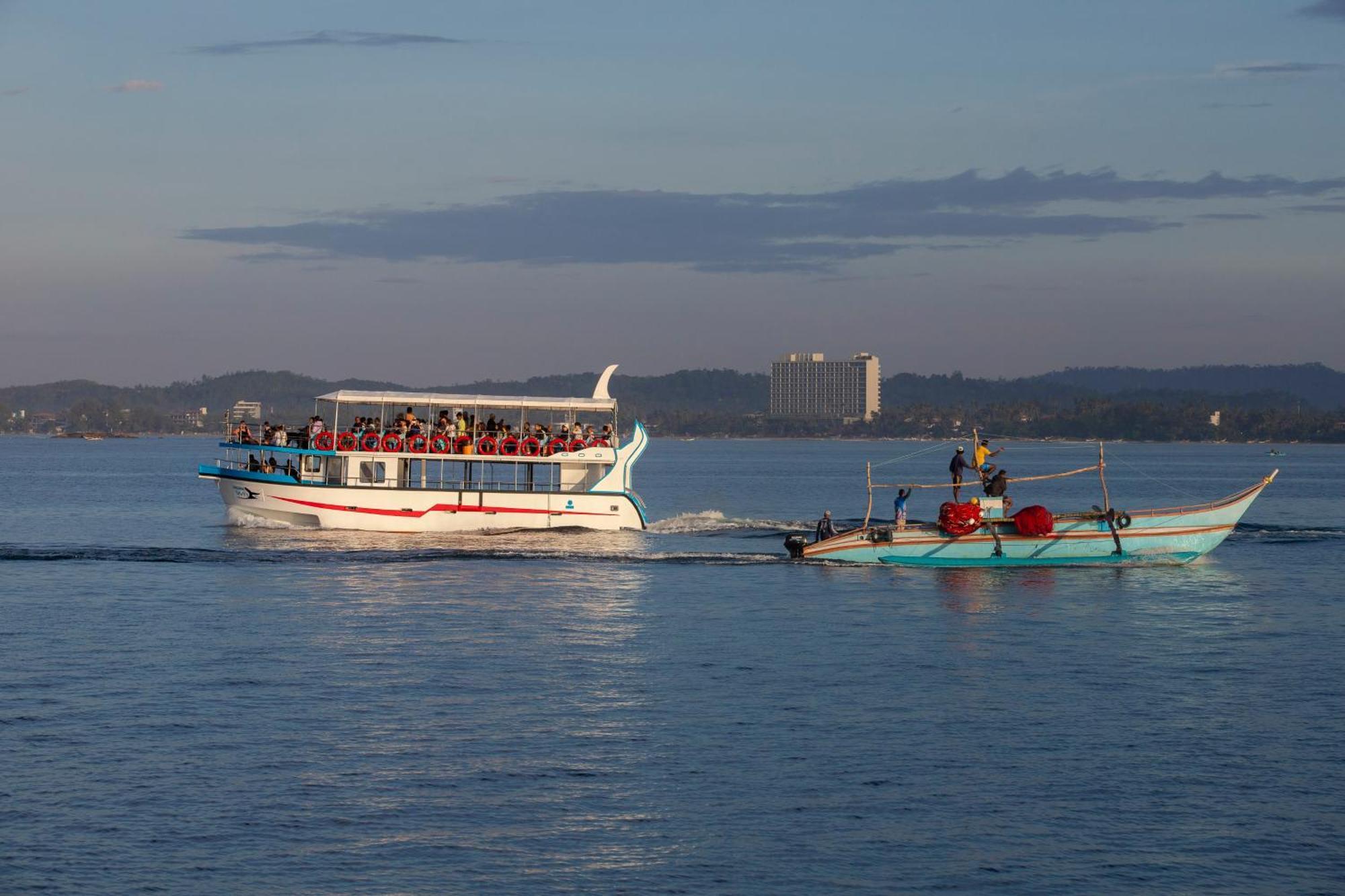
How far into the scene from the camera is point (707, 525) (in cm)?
7731

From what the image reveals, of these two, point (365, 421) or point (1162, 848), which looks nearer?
point (1162, 848)

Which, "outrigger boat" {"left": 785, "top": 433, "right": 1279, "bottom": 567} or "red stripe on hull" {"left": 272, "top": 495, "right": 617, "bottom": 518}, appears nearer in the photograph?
"outrigger boat" {"left": 785, "top": 433, "right": 1279, "bottom": 567}

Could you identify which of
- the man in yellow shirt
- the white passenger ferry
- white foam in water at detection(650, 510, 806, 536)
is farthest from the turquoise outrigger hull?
white foam in water at detection(650, 510, 806, 536)

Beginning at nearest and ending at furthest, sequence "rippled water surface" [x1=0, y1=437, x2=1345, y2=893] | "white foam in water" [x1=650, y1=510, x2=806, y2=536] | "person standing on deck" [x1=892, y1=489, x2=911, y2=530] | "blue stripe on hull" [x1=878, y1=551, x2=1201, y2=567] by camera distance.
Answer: "rippled water surface" [x1=0, y1=437, x2=1345, y2=893] → "blue stripe on hull" [x1=878, y1=551, x2=1201, y2=567] → "person standing on deck" [x1=892, y1=489, x2=911, y2=530] → "white foam in water" [x1=650, y1=510, x2=806, y2=536]

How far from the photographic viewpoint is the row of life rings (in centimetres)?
6366

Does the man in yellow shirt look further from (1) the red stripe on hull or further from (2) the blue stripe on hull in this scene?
(1) the red stripe on hull

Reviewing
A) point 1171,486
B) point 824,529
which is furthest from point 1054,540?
point 1171,486

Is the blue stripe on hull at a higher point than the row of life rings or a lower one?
lower

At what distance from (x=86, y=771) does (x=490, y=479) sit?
46483 millimetres

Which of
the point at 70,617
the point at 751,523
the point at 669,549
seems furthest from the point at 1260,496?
the point at 70,617

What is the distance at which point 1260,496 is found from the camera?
404 ft

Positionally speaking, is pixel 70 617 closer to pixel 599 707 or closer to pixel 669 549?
pixel 599 707

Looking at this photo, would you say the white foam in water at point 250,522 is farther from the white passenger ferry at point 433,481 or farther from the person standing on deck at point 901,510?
the person standing on deck at point 901,510

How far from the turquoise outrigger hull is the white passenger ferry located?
39.5ft
